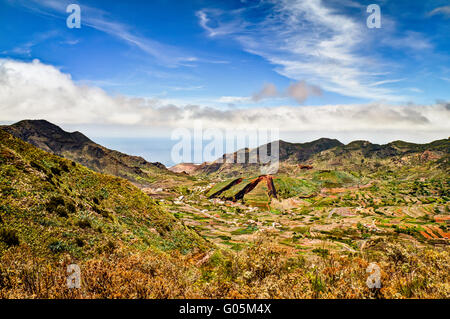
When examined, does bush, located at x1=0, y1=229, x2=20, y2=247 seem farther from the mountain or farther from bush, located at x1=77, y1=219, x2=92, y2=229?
bush, located at x1=77, y1=219, x2=92, y2=229

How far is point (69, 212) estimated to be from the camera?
33.3 meters

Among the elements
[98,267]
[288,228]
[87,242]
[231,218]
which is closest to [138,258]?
[98,267]

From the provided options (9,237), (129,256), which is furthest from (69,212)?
(129,256)

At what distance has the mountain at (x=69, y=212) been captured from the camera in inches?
1057

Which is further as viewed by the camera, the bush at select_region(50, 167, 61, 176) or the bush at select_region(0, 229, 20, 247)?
the bush at select_region(50, 167, 61, 176)

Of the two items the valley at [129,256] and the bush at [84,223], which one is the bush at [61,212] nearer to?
the valley at [129,256]

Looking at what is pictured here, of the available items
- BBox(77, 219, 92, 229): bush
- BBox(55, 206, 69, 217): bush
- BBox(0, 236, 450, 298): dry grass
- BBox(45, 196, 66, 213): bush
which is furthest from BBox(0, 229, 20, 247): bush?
BBox(77, 219, 92, 229): bush

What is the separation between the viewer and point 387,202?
616 feet

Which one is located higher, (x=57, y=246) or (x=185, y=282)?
(x=57, y=246)

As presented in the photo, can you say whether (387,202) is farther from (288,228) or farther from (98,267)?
(98,267)

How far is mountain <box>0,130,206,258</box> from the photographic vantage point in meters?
26.9

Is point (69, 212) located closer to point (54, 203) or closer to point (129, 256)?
point (54, 203)
